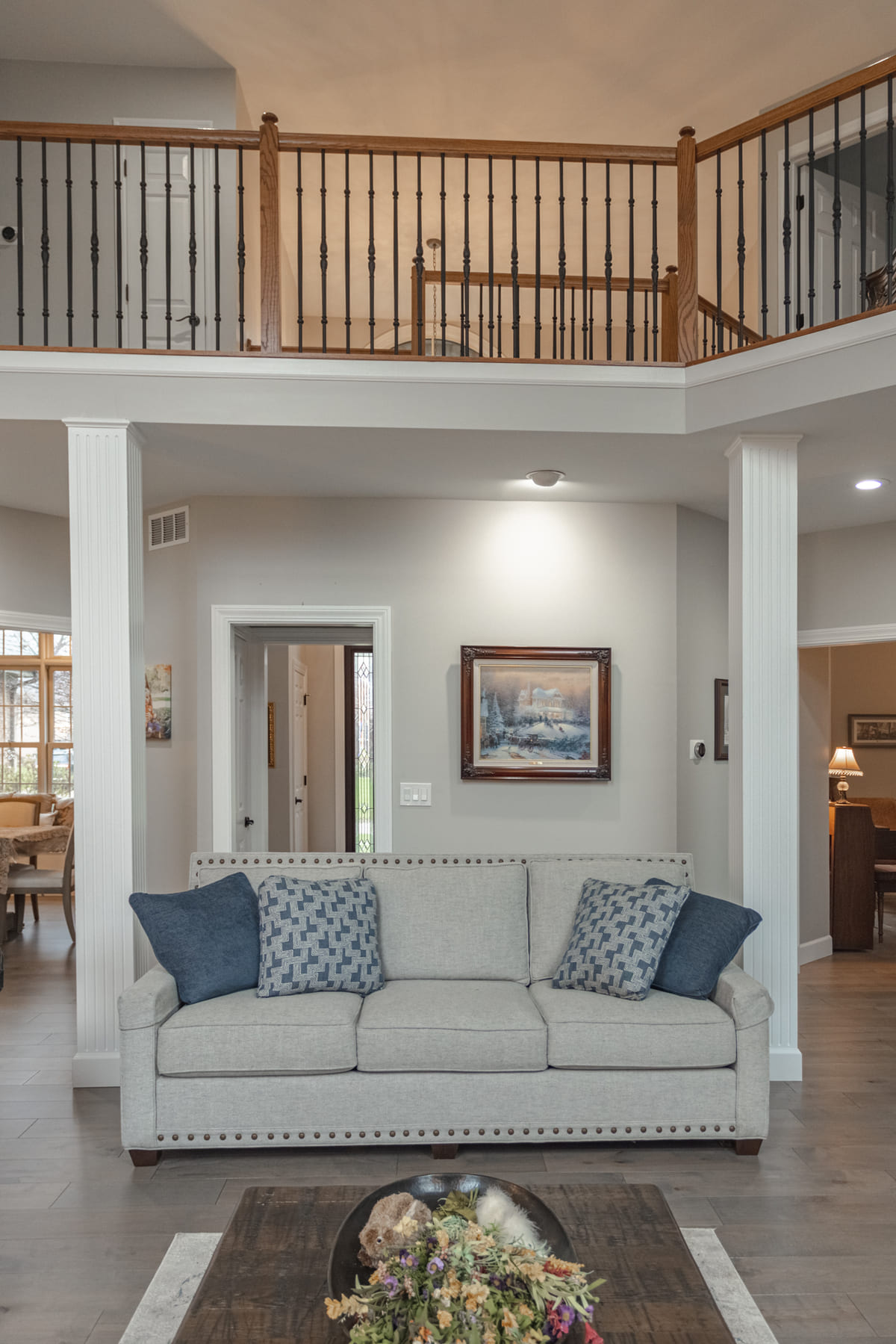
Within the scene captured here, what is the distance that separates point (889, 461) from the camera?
4219 millimetres

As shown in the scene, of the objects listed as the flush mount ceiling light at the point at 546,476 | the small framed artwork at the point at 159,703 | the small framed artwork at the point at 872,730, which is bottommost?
the small framed artwork at the point at 872,730

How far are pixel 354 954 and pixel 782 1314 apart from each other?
Result: 1.72 m

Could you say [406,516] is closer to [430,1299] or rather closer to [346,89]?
[346,89]

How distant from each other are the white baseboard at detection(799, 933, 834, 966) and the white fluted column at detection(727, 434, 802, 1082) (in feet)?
7.24

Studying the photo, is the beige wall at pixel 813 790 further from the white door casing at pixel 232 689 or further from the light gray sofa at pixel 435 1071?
the light gray sofa at pixel 435 1071

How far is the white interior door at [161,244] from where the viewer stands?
17.4ft

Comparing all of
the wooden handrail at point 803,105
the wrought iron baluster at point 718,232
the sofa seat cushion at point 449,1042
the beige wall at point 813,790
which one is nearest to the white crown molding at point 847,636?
the beige wall at point 813,790

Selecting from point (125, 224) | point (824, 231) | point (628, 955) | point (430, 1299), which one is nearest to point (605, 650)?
point (628, 955)

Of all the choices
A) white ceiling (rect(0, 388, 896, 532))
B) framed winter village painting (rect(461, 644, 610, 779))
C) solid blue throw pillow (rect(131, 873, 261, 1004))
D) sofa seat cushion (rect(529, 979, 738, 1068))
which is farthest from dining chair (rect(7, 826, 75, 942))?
sofa seat cushion (rect(529, 979, 738, 1068))

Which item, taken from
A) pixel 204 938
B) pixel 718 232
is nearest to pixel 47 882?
pixel 204 938

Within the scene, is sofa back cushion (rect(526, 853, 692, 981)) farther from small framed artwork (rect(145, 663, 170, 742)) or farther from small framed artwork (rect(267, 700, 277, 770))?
small framed artwork (rect(267, 700, 277, 770))

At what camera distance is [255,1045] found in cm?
307

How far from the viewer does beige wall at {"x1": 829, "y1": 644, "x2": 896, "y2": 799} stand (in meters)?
8.76

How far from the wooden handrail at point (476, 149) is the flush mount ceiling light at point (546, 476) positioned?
1317 mm
